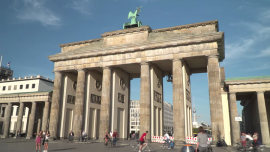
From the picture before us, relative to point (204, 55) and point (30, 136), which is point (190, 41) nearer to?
point (204, 55)

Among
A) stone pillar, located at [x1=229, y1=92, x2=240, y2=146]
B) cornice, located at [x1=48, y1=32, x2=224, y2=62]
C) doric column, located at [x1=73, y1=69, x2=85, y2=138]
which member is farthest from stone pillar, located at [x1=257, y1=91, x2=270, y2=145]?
doric column, located at [x1=73, y1=69, x2=85, y2=138]

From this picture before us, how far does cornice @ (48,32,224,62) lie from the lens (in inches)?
926

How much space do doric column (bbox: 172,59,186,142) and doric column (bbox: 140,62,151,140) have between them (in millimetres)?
3212

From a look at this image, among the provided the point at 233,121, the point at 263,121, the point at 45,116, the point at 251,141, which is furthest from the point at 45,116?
the point at 263,121

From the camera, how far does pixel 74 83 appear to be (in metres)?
34.2

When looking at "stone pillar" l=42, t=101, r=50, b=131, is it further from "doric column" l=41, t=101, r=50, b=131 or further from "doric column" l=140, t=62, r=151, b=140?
"doric column" l=140, t=62, r=151, b=140

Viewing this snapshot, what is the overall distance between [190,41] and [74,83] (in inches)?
779

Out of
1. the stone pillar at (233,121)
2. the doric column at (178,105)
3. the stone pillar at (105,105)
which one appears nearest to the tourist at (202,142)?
the doric column at (178,105)

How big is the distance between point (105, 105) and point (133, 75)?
902 centimetres

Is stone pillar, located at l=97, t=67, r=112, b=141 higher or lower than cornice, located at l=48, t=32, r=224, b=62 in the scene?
lower

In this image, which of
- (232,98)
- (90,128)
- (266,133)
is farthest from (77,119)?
(266,133)

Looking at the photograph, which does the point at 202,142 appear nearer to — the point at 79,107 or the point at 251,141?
the point at 251,141

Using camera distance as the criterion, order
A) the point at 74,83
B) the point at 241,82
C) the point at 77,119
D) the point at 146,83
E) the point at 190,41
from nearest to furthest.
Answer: the point at 241,82 < the point at 190,41 < the point at 146,83 < the point at 77,119 < the point at 74,83

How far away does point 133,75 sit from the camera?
34.7 m
